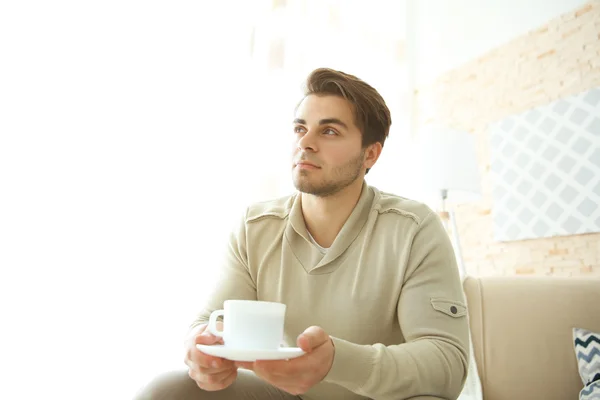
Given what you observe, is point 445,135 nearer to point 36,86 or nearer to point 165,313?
point 165,313

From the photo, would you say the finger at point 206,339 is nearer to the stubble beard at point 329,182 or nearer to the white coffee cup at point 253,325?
the white coffee cup at point 253,325

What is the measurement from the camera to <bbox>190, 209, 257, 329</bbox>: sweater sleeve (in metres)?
1.16

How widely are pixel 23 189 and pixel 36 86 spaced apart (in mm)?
398

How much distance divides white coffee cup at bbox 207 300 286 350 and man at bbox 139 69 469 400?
0.04 metres

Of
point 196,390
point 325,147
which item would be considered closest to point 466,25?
point 325,147

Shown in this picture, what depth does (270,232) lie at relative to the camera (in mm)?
1288

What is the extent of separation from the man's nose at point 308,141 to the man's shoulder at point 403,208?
230 millimetres

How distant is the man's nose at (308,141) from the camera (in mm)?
1312

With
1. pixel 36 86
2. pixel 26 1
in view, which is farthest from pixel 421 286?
pixel 26 1

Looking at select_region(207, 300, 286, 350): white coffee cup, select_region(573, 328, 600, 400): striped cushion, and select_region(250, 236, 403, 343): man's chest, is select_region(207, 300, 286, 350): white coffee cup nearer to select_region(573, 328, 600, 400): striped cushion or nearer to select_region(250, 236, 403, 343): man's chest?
select_region(250, 236, 403, 343): man's chest

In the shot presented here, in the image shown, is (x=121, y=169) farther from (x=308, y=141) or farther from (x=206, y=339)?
(x=206, y=339)

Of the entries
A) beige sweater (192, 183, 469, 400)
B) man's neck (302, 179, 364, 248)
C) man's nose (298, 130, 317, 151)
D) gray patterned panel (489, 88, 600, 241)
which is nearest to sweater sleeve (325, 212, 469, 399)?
beige sweater (192, 183, 469, 400)

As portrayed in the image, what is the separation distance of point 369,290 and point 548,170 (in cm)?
223

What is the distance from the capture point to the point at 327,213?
1.31 meters
